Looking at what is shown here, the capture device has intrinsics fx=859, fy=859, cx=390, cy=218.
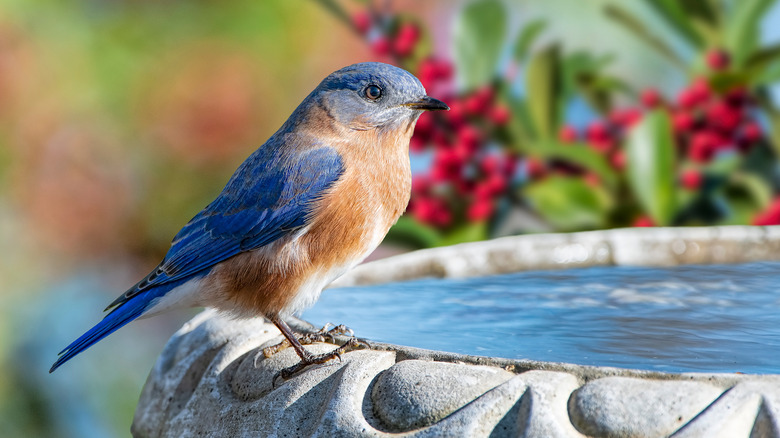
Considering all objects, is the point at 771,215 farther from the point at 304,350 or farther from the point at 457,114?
the point at 304,350

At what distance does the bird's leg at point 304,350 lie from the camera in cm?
167

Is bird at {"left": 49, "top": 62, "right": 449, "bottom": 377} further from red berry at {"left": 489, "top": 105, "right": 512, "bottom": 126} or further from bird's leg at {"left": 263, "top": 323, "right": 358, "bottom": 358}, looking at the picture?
red berry at {"left": 489, "top": 105, "right": 512, "bottom": 126}

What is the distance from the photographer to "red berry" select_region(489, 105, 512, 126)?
4.27 metres

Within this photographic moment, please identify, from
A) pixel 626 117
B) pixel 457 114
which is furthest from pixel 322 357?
pixel 626 117

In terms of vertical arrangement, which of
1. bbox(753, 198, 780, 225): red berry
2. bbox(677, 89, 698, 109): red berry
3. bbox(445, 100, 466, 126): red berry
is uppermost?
bbox(445, 100, 466, 126): red berry

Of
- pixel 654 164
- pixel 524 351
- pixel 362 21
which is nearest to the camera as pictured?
pixel 524 351

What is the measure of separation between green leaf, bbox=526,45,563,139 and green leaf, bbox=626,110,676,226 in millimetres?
401

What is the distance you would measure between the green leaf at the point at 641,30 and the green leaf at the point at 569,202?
30.2 inches

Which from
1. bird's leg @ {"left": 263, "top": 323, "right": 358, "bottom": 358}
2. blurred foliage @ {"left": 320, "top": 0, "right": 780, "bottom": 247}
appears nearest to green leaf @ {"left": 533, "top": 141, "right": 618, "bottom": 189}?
blurred foliage @ {"left": 320, "top": 0, "right": 780, "bottom": 247}

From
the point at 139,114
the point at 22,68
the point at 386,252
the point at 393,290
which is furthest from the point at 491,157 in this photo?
the point at 22,68

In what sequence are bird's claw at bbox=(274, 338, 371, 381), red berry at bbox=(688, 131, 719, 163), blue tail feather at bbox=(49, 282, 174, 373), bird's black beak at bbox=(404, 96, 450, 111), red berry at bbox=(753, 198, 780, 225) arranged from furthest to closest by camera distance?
red berry at bbox=(688, 131, 719, 163), red berry at bbox=(753, 198, 780, 225), bird's black beak at bbox=(404, 96, 450, 111), blue tail feather at bbox=(49, 282, 174, 373), bird's claw at bbox=(274, 338, 371, 381)

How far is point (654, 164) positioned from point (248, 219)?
101 inches

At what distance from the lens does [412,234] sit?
14.0 feet

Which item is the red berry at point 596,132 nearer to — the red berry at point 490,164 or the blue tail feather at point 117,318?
the red berry at point 490,164
